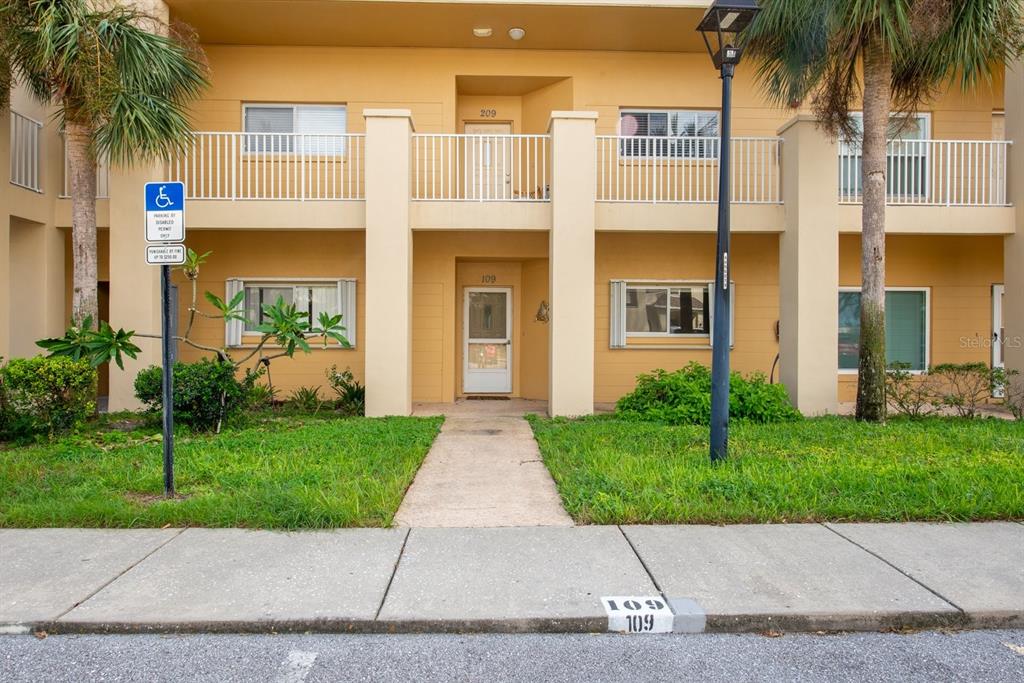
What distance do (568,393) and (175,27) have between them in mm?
8328

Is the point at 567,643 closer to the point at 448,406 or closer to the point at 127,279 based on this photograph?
the point at 448,406

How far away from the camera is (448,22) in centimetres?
1227

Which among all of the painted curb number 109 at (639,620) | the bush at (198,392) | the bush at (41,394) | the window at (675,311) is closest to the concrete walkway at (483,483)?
the painted curb number 109 at (639,620)

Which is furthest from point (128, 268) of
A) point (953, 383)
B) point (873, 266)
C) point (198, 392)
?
point (953, 383)

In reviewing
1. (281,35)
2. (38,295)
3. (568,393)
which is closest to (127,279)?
(38,295)

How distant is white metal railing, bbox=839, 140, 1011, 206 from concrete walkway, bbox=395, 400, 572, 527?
718cm

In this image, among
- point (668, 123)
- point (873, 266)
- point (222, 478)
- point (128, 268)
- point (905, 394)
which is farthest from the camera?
point (668, 123)

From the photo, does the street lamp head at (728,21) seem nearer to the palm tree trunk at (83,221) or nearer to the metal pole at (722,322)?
the metal pole at (722,322)

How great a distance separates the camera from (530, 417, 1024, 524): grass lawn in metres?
Answer: 5.91

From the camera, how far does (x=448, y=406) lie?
1273 cm

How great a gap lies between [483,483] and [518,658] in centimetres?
340

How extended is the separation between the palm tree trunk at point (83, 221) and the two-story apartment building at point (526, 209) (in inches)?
38.4

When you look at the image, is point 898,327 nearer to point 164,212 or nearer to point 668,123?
point 668,123

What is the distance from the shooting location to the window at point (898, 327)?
44.0 ft
